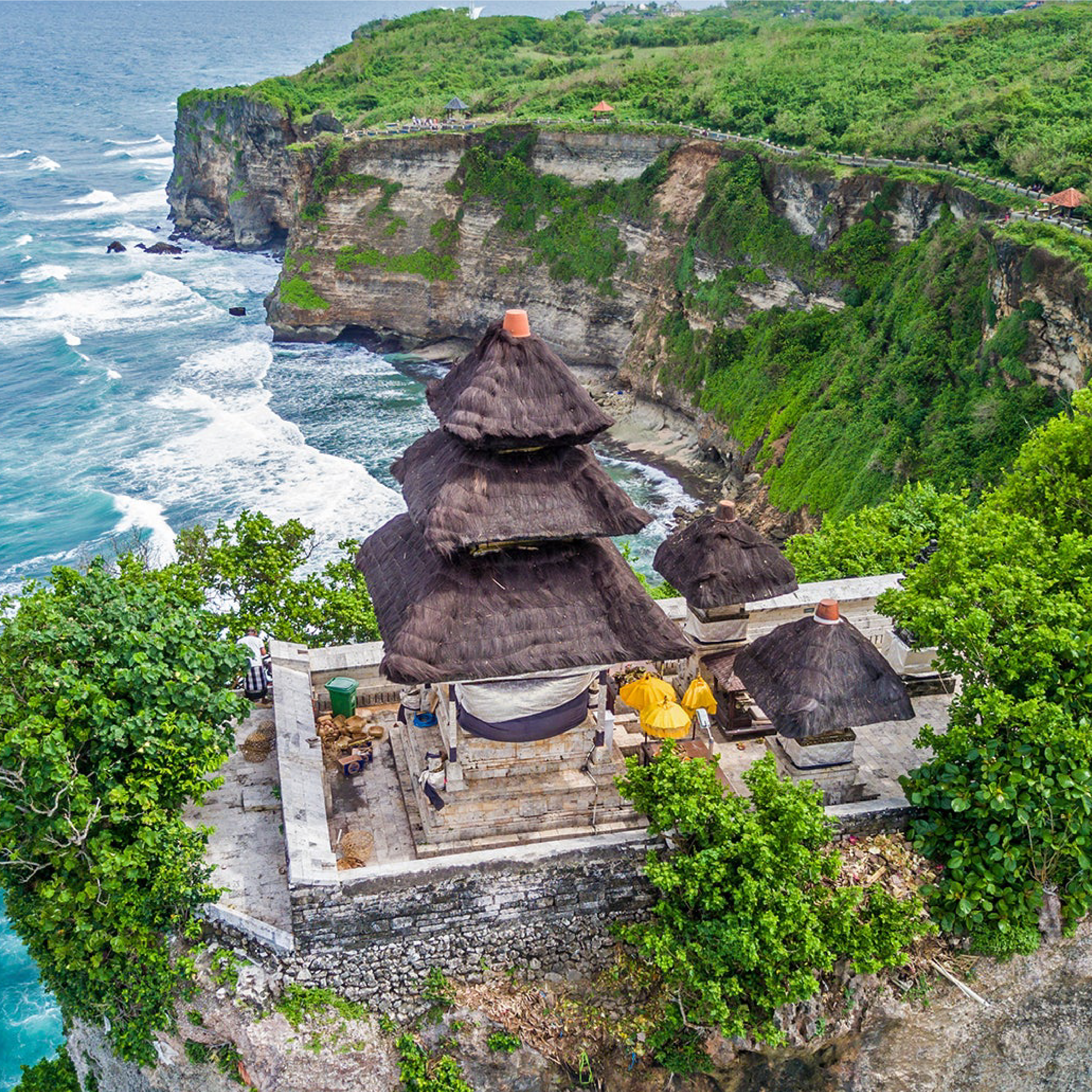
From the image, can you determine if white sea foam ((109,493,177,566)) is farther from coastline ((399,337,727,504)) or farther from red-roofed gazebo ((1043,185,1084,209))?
red-roofed gazebo ((1043,185,1084,209))

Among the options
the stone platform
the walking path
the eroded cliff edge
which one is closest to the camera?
the stone platform

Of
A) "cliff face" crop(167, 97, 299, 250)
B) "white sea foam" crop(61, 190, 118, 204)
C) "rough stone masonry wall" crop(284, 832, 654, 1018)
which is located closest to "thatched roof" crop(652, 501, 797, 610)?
"rough stone masonry wall" crop(284, 832, 654, 1018)

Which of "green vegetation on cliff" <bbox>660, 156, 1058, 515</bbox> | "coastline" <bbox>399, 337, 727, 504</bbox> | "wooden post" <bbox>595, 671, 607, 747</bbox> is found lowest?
"coastline" <bbox>399, 337, 727, 504</bbox>

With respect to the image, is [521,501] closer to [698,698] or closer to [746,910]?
[698,698]

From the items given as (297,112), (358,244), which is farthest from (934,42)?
(297,112)

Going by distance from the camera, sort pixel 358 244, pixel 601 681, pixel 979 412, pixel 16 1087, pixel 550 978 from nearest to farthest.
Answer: pixel 550 978 → pixel 601 681 → pixel 16 1087 → pixel 979 412 → pixel 358 244

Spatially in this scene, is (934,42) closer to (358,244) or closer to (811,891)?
(358,244)

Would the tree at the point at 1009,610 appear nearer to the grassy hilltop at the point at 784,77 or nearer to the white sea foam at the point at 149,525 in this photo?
the white sea foam at the point at 149,525
